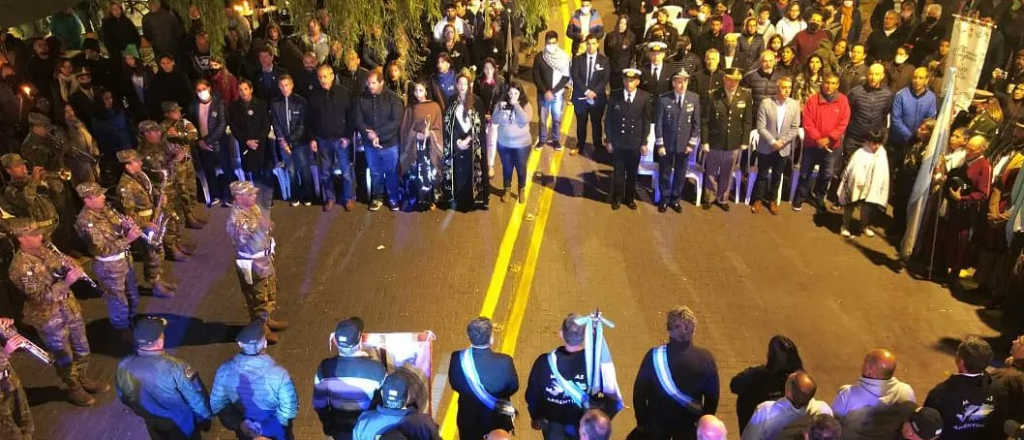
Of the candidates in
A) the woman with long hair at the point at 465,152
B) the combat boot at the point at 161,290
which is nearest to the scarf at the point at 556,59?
the woman with long hair at the point at 465,152

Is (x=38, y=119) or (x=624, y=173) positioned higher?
(x=38, y=119)

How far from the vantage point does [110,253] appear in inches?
309

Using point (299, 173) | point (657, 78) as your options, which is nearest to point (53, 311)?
point (299, 173)

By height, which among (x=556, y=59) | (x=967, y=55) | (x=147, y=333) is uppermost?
(x=967, y=55)

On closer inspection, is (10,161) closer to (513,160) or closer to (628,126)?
(513,160)

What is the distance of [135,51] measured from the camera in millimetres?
14062

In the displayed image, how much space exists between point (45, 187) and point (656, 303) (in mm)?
7308

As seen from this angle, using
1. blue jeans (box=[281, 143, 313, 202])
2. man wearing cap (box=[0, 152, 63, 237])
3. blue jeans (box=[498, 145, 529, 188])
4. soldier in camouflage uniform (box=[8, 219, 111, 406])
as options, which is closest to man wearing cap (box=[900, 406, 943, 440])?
blue jeans (box=[498, 145, 529, 188])

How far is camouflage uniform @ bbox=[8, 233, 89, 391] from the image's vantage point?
671 cm

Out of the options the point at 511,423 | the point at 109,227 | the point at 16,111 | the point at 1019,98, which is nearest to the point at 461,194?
the point at 109,227

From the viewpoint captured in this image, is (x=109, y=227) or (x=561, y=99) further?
(x=561, y=99)

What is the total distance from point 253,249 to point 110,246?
1.52m

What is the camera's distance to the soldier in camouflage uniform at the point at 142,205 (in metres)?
8.60

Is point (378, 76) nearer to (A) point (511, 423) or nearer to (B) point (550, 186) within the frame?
(B) point (550, 186)
